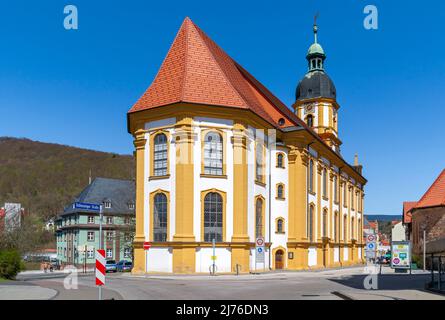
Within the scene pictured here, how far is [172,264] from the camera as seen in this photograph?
33.7m

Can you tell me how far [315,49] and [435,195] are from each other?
2181cm

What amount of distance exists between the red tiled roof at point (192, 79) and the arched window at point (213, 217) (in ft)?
20.1

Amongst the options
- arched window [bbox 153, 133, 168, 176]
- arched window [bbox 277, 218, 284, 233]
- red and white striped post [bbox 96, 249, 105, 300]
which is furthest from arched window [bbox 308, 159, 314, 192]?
red and white striped post [bbox 96, 249, 105, 300]

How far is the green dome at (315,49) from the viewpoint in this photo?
64188 millimetres

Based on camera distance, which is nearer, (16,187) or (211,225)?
(211,225)

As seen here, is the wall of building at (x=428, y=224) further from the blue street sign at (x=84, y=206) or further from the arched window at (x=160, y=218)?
the blue street sign at (x=84, y=206)

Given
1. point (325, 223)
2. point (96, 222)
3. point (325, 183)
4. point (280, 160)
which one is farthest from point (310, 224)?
point (96, 222)

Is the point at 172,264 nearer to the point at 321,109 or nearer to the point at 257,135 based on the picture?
the point at 257,135

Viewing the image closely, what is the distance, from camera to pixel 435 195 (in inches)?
2254

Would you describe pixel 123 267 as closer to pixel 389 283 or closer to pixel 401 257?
pixel 401 257

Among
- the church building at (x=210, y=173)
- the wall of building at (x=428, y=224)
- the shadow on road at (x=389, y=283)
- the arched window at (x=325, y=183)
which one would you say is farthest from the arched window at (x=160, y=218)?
the wall of building at (x=428, y=224)
